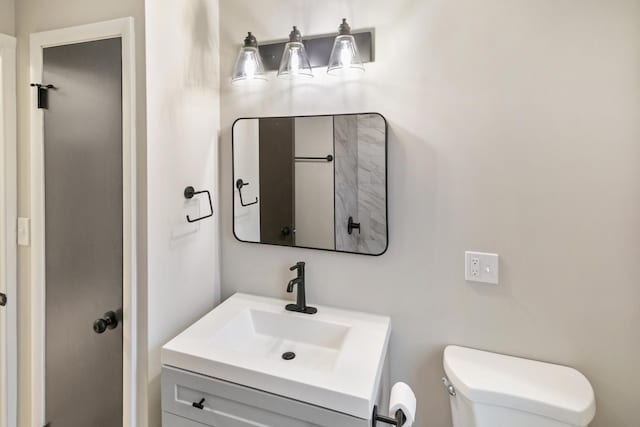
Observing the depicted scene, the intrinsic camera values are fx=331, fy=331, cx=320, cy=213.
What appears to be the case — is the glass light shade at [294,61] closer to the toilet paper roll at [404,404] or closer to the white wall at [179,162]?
the white wall at [179,162]

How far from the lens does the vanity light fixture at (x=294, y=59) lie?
4.63 ft

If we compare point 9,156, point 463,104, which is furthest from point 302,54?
point 9,156

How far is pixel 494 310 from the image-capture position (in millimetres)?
1298

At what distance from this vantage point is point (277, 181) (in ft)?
5.27

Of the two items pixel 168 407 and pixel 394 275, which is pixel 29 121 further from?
pixel 394 275

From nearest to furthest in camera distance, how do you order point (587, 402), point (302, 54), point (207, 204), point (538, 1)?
point (587, 402) → point (538, 1) → point (302, 54) → point (207, 204)

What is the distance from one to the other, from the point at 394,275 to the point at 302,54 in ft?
3.39

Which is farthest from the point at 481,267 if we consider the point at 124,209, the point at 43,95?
the point at 43,95

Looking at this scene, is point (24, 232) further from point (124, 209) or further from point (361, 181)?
point (361, 181)

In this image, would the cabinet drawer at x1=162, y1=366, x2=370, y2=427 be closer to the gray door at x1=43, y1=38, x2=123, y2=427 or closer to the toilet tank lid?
the gray door at x1=43, y1=38, x2=123, y2=427

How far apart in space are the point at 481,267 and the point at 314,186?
2.54ft

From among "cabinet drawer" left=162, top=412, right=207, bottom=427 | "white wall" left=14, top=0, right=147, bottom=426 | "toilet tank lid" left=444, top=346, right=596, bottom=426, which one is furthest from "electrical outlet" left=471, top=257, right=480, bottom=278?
"white wall" left=14, top=0, right=147, bottom=426

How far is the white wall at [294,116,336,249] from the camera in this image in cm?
150

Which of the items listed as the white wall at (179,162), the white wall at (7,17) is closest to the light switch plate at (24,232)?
the white wall at (179,162)
